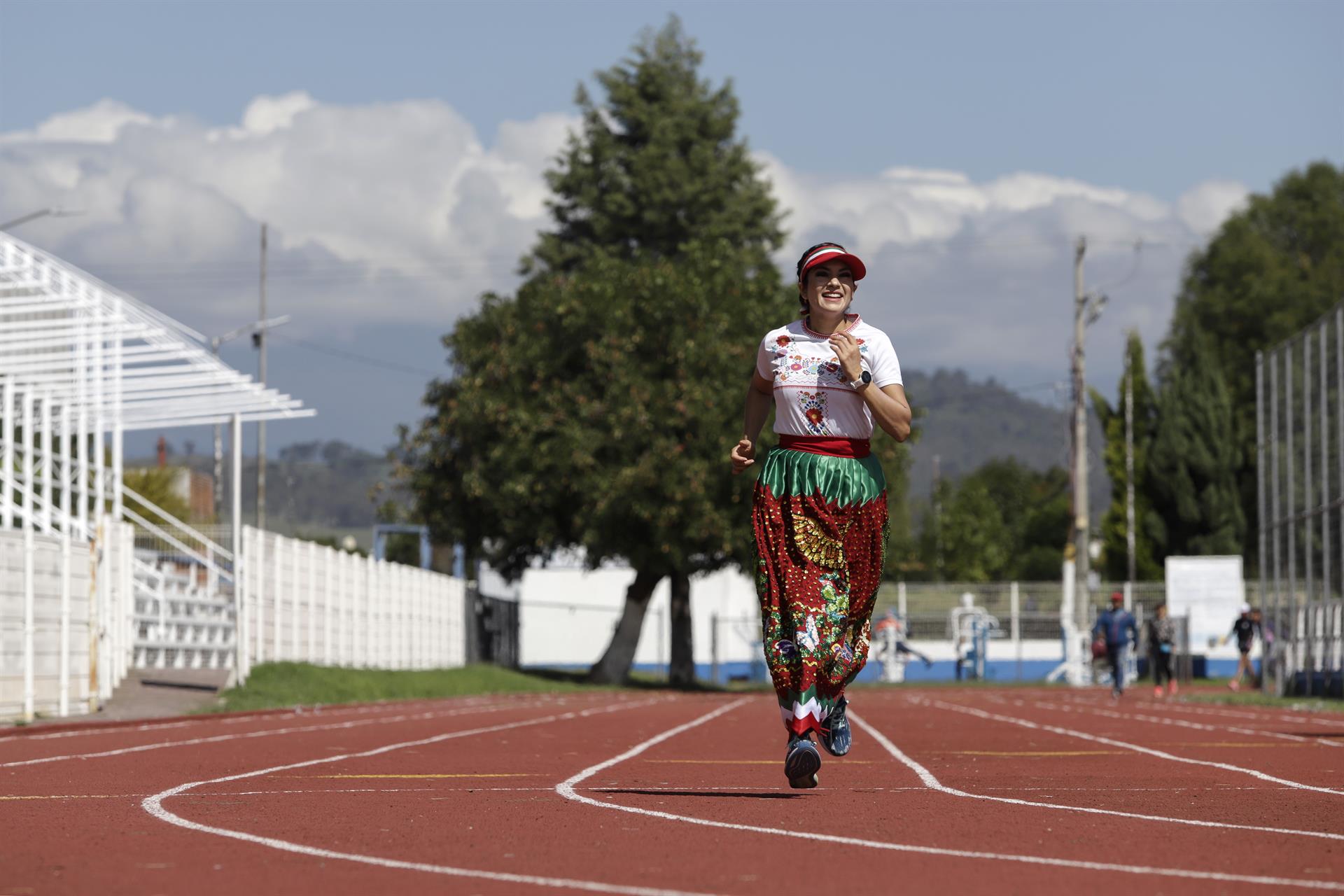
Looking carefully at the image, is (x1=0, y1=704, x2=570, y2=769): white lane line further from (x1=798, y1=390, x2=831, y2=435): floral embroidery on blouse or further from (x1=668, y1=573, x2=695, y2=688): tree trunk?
(x1=668, y1=573, x2=695, y2=688): tree trunk

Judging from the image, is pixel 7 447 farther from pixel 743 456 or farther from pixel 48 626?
pixel 743 456

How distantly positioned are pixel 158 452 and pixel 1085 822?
129 meters

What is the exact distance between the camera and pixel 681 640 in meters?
46.5

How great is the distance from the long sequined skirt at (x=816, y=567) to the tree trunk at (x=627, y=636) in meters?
35.2

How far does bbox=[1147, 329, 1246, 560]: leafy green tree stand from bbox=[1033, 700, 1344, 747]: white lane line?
42.3 metres

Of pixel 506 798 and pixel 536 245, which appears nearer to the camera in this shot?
pixel 506 798

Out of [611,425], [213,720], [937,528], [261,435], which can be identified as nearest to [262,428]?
[261,435]

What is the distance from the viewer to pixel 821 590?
8461 millimetres

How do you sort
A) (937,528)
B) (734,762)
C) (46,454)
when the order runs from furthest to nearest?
(937,528)
(46,454)
(734,762)

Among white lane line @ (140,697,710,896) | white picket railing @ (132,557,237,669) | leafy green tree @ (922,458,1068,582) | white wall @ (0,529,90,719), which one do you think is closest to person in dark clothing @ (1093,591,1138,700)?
white picket railing @ (132,557,237,669)

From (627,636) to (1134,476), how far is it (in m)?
32.7

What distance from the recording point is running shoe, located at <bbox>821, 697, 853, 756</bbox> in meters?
8.57

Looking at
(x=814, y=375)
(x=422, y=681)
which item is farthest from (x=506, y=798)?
(x=422, y=681)

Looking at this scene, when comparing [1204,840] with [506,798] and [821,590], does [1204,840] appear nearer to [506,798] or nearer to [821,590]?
[821,590]
